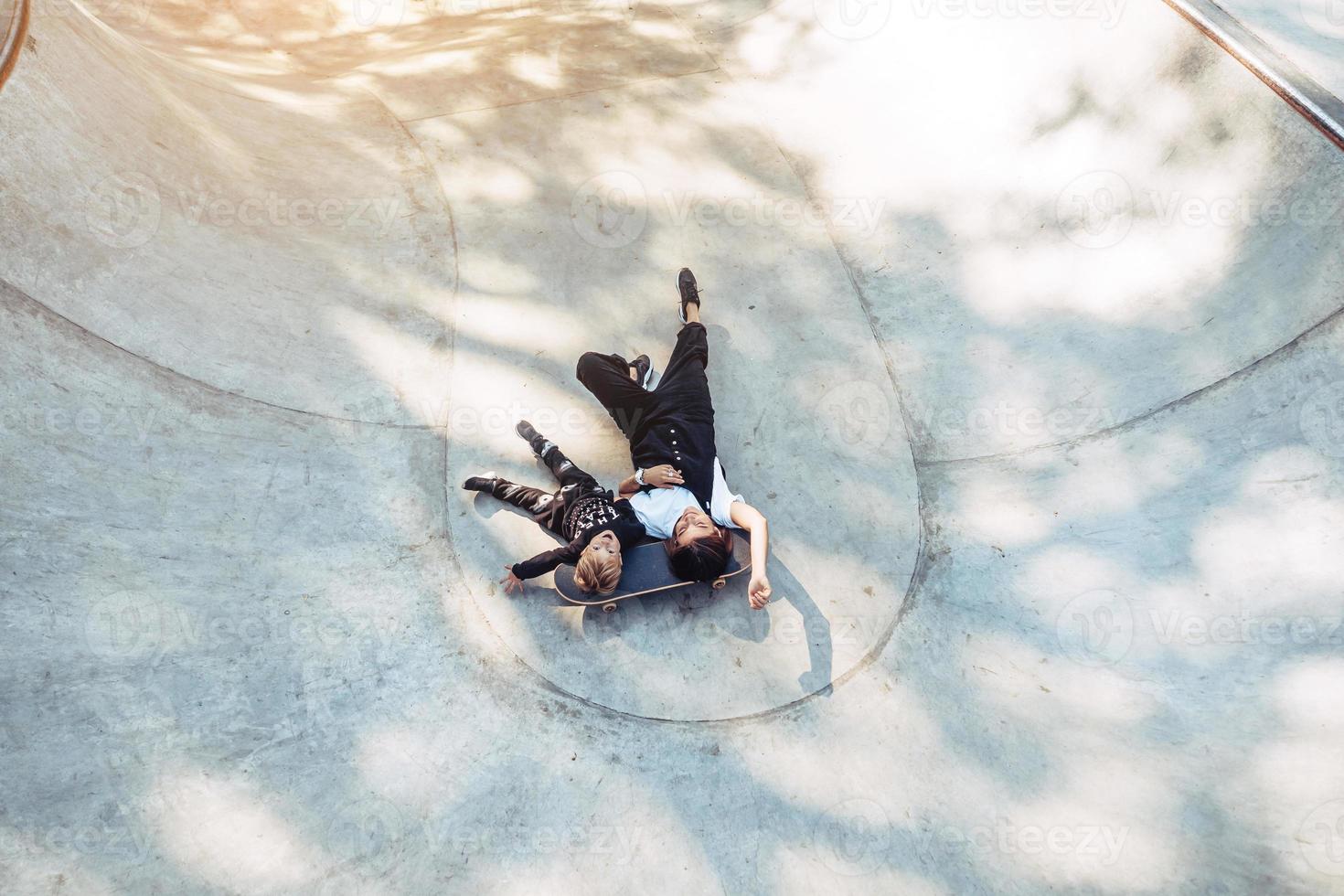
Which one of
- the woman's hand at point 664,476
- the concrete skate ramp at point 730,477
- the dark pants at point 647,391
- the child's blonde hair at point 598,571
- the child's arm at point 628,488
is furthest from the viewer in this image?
the dark pants at point 647,391

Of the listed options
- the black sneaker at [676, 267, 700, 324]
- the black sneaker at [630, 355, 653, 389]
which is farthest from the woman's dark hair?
the black sneaker at [676, 267, 700, 324]

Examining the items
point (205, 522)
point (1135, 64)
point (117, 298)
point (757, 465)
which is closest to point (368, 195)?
point (117, 298)

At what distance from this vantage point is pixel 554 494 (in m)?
4.71

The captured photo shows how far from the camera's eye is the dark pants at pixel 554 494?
460cm

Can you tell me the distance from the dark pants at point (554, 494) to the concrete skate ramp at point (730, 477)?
0.64 ft

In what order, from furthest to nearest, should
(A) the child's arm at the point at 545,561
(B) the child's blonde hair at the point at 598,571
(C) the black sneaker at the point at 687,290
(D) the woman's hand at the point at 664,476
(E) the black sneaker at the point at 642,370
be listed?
(C) the black sneaker at the point at 687,290 → (E) the black sneaker at the point at 642,370 → (D) the woman's hand at the point at 664,476 → (A) the child's arm at the point at 545,561 → (B) the child's blonde hair at the point at 598,571

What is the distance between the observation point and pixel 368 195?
20.0 feet

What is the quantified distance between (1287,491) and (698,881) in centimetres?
404

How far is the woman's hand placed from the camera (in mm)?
4352

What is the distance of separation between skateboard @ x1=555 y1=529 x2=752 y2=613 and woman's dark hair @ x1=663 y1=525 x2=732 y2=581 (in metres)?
0.13

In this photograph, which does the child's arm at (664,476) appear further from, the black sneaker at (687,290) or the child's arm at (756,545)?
the black sneaker at (687,290)

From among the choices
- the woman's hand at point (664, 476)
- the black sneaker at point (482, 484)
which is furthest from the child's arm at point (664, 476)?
the black sneaker at point (482, 484)

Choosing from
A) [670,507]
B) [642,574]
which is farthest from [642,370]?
[642,574]

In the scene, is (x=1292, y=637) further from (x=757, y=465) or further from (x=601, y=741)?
(x=601, y=741)
